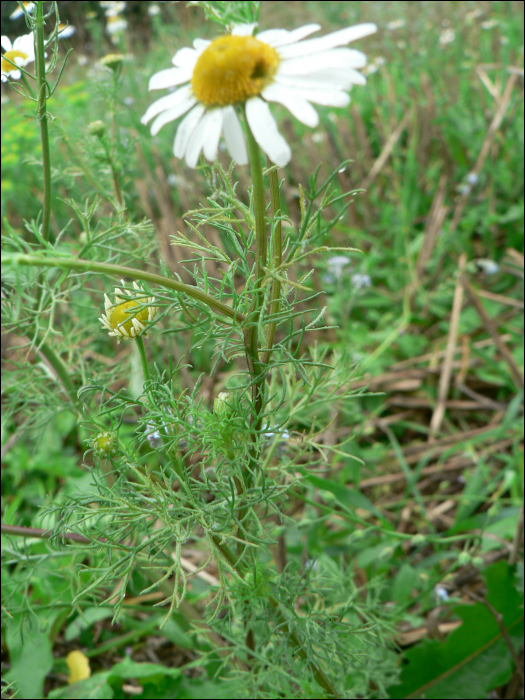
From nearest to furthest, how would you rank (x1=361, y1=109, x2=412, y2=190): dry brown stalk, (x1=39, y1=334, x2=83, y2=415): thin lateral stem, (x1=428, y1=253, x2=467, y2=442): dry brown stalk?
(x1=39, y1=334, x2=83, y2=415): thin lateral stem
(x1=428, y1=253, x2=467, y2=442): dry brown stalk
(x1=361, y1=109, x2=412, y2=190): dry brown stalk

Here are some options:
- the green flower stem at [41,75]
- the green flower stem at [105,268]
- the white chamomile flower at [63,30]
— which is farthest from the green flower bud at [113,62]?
the green flower stem at [105,268]

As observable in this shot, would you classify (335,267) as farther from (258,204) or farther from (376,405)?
(258,204)

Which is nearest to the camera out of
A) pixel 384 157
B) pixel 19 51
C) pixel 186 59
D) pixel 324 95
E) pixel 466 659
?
pixel 324 95

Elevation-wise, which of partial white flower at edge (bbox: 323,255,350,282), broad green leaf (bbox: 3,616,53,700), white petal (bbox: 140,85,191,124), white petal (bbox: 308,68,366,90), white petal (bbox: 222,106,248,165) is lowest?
broad green leaf (bbox: 3,616,53,700)

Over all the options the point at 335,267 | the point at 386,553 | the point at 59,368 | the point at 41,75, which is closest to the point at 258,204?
the point at 41,75

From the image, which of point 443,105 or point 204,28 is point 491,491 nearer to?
point 443,105

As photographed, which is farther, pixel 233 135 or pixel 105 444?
pixel 105 444

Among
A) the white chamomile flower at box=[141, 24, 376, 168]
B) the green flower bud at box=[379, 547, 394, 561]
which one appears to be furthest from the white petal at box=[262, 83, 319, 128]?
the green flower bud at box=[379, 547, 394, 561]

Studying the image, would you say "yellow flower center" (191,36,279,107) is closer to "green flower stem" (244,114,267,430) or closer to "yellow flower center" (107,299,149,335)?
"green flower stem" (244,114,267,430)
